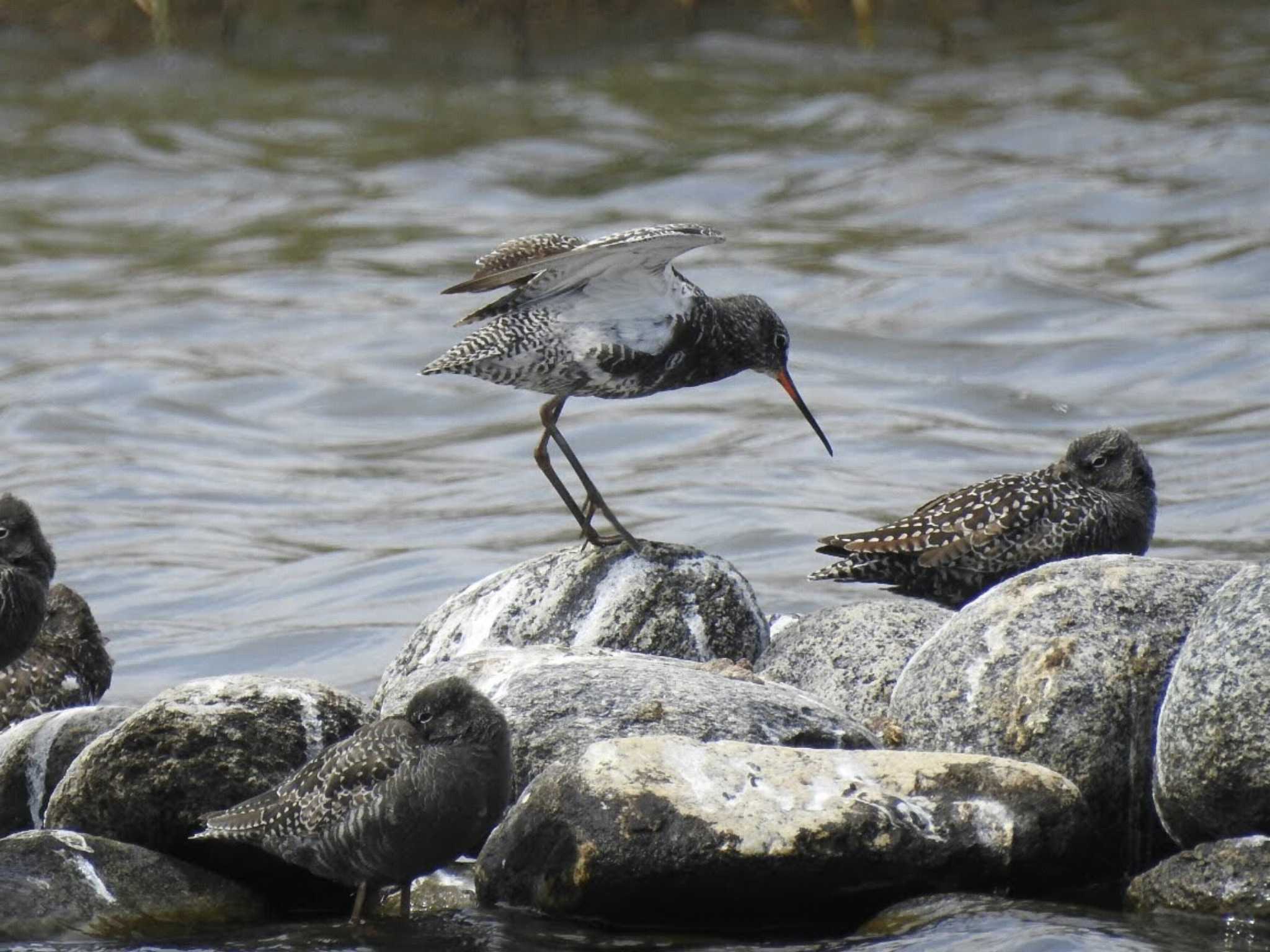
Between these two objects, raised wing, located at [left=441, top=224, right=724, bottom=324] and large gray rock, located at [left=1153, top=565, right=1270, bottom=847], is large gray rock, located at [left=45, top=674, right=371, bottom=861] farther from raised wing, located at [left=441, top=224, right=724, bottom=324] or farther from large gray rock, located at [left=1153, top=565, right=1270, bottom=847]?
large gray rock, located at [left=1153, top=565, right=1270, bottom=847]

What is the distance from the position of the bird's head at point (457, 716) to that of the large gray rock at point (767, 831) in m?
0.24

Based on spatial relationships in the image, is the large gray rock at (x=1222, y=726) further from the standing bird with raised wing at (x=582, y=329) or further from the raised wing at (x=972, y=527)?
the standing bird with raised wing at (x=582, y=329)

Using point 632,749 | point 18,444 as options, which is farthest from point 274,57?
point 632,749

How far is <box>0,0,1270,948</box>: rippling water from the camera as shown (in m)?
13.7

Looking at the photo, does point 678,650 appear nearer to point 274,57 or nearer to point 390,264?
point 390,264

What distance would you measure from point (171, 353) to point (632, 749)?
12466mm

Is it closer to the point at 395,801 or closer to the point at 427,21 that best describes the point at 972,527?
the point at 395,801

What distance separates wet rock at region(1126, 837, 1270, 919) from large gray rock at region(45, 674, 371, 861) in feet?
9.14

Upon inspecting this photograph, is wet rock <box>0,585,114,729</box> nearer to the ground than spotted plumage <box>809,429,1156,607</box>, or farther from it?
nearer to the ground

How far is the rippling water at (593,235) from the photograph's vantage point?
13.7 meters

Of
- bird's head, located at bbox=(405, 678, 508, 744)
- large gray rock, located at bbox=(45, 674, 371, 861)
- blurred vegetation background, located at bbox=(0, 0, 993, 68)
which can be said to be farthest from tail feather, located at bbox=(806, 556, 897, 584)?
blurred vegetation background, located at bbox=(0, 0, 993, 68)

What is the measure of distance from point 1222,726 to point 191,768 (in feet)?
10.9

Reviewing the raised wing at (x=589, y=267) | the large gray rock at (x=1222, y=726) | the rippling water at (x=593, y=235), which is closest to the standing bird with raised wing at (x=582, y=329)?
the raised wing at (x=589, y=267)

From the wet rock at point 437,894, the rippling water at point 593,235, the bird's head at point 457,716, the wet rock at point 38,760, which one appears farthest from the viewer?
the rippling water at point 593,235
